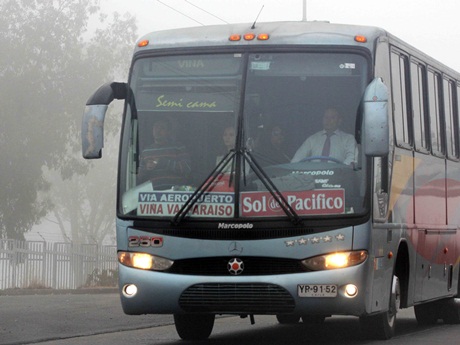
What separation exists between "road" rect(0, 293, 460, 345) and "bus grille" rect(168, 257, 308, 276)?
1960mm

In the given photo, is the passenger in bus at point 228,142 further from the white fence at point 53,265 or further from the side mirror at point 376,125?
the white fence at point 53,265

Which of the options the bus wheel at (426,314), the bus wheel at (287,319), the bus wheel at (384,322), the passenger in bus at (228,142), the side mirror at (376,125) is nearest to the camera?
the side mirror at (376,125)

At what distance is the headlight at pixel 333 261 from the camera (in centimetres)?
1206

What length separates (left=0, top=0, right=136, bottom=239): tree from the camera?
46094mm

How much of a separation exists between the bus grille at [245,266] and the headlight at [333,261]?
9 centimetres

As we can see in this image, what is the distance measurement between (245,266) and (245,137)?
125 centimetres

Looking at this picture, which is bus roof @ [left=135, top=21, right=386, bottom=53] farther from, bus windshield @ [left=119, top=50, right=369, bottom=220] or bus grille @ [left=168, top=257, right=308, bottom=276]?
bus grille @ [left=168, top=257, right=308, bottom=276]

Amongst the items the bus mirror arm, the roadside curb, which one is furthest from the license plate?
the roadside curb

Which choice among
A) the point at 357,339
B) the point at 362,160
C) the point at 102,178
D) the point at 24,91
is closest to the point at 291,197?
the point at 362,160

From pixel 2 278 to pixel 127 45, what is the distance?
77.9ft

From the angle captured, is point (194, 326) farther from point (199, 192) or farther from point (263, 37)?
point (263, 37)

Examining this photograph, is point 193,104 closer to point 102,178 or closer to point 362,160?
point 362,160

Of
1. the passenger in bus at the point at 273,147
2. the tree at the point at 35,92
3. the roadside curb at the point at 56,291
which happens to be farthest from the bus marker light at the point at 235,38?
the tree at the point at 35,92

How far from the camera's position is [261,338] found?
581 inches
